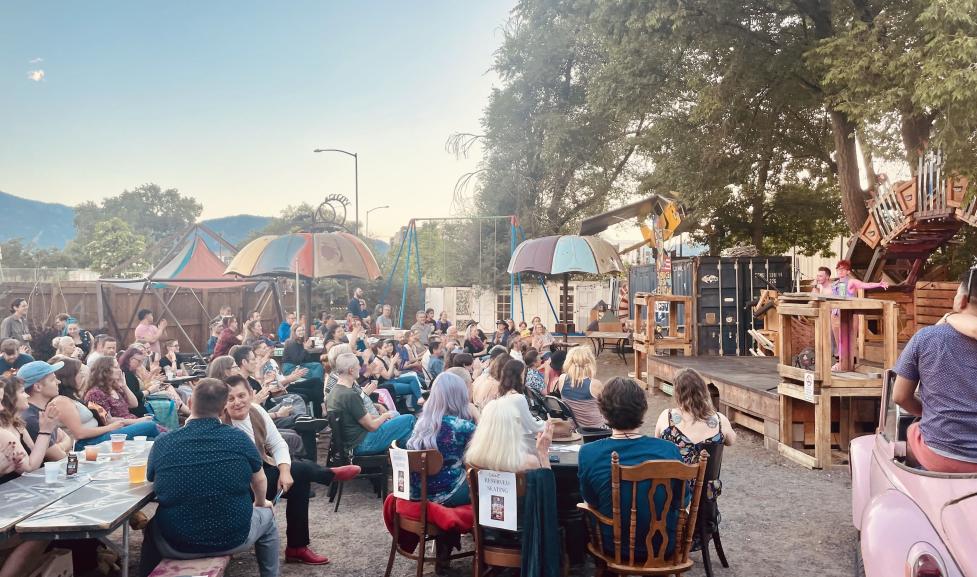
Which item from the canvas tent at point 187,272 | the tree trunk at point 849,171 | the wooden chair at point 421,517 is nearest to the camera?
the wooden chair at point 421,517

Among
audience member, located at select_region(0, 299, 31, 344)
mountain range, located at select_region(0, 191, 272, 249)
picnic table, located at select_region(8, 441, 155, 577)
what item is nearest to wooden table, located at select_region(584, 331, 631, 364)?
audience member, located at select_region(0, 299, 31, 344)

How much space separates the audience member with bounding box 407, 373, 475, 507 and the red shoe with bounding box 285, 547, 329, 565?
1.15 meters

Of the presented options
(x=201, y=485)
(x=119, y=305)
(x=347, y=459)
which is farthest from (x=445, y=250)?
(x=201, y=485)

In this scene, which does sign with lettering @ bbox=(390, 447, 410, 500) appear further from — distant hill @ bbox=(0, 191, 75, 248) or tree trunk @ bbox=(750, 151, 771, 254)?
distant hill @ bbox=(0, 191, 75, 248)

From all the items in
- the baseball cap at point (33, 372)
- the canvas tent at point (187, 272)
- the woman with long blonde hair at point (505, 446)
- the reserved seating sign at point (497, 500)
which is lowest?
the reserved seating sign at point (497, 500)

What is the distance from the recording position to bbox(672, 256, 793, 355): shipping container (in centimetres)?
1683

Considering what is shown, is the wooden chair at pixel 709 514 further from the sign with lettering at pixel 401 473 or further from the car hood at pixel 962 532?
the sign with lettering at pixel 401 473

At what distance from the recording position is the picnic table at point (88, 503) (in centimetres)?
338

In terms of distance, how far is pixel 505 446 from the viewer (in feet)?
13.2

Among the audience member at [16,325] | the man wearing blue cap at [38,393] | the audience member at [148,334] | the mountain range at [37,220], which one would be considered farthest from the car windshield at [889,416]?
the mountain range at [37,220]

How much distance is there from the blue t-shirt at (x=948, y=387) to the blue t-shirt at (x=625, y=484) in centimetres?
120

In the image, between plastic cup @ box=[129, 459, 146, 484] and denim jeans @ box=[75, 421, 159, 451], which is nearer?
plastic cup @ box=[129, 459, 146, 484]

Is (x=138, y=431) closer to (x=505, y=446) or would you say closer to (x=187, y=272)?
(x=505, y=446)

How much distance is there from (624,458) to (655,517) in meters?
0.32
